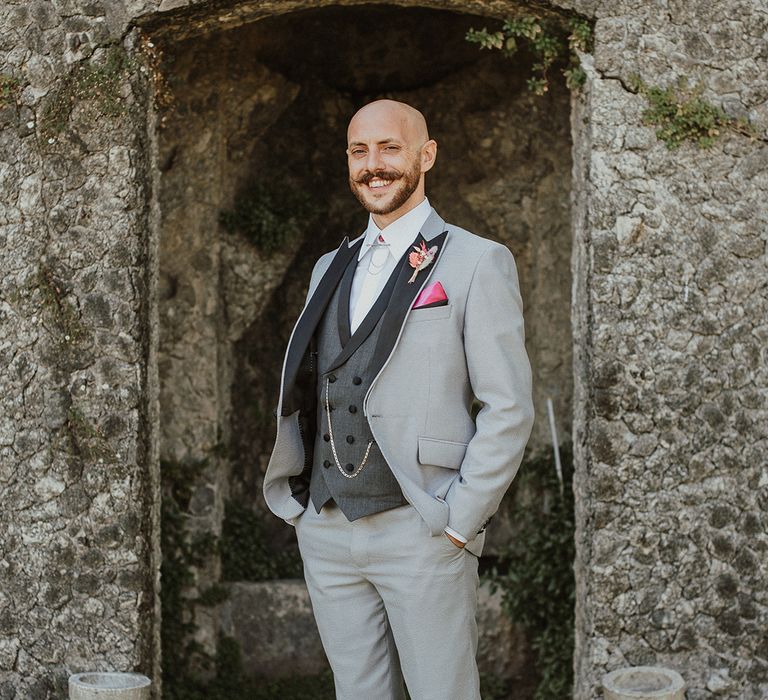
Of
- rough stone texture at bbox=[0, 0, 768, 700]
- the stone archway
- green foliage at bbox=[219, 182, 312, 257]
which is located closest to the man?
rough stone texture at bbox=[0, 0, 768, 700]

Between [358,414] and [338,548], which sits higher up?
[358,414]

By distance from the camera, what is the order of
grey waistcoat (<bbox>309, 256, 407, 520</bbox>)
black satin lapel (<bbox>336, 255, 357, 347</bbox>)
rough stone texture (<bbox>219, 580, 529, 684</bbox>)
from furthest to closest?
rough stone texture (<bbox>219, 580, 529, 684</bbox>), black satin lapel (<bbox>336, 255, 357, 347</bbox>), grey waistcoat (<bbox>309, 256, 407, 520</bbox>)

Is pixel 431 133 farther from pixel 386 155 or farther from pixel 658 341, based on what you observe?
pixel 386 155

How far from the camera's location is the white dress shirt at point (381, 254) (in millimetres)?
3244

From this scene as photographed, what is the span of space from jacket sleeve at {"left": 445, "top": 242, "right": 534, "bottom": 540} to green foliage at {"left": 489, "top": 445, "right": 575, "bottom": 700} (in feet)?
7.13

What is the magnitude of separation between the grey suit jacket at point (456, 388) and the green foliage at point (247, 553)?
281 centimetres

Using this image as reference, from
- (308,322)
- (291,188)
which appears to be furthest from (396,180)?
(291,188)

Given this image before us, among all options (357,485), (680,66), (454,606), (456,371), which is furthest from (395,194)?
(680,66)

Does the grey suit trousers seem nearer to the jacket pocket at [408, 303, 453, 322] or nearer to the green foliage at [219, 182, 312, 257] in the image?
the jacket pocket at [408, 303, 453, 322]

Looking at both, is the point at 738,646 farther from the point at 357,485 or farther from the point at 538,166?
the point at 538,166

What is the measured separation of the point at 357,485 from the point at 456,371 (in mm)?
413

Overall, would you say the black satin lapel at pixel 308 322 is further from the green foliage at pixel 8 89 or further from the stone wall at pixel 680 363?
the green foliage at pixel 8 89

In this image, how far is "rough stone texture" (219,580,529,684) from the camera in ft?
18.6

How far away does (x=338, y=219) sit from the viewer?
6.14 m
